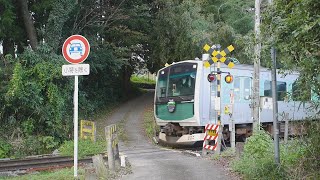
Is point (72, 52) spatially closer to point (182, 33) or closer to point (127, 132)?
point (127, 132)

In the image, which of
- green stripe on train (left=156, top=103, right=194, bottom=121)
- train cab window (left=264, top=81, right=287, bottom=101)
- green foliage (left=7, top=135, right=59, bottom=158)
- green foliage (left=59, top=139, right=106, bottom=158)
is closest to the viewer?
green foliage (left=59, top=139, right=106, bottom=158)

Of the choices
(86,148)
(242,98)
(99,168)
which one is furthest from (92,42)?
(99,168)

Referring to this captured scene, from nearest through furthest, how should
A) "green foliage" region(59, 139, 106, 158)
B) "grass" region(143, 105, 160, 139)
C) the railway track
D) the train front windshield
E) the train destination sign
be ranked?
the train destination sign
the railway track
"green foliage" region(59, 139, 106, 158)
the train front windshield
"grass" region(143, 105, 160, 139)

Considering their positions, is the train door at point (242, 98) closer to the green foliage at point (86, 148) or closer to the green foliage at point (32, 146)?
the green foliage at point (86, 148)

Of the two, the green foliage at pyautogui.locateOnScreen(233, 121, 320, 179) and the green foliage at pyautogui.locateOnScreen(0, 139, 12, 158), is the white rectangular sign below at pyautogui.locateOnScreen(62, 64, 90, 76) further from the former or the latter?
the green foliage at pyautogui.locateOnScreen(0, 139, 12, 158)

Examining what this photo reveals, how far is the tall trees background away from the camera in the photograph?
1605 cm

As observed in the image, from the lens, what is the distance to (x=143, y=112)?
2519cm

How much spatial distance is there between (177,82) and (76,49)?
759cm

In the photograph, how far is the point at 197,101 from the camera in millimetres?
13992

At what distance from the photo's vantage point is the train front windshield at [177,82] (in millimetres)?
14396

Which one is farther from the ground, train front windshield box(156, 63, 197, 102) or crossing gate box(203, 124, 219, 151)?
train front windshield box(156, 63, 197, 102)

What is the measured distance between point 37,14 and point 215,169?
47.6ft

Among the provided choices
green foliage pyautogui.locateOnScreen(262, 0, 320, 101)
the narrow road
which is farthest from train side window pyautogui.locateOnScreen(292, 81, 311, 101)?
the narrow road

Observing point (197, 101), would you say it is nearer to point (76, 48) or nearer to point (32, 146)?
point (32, 146)
